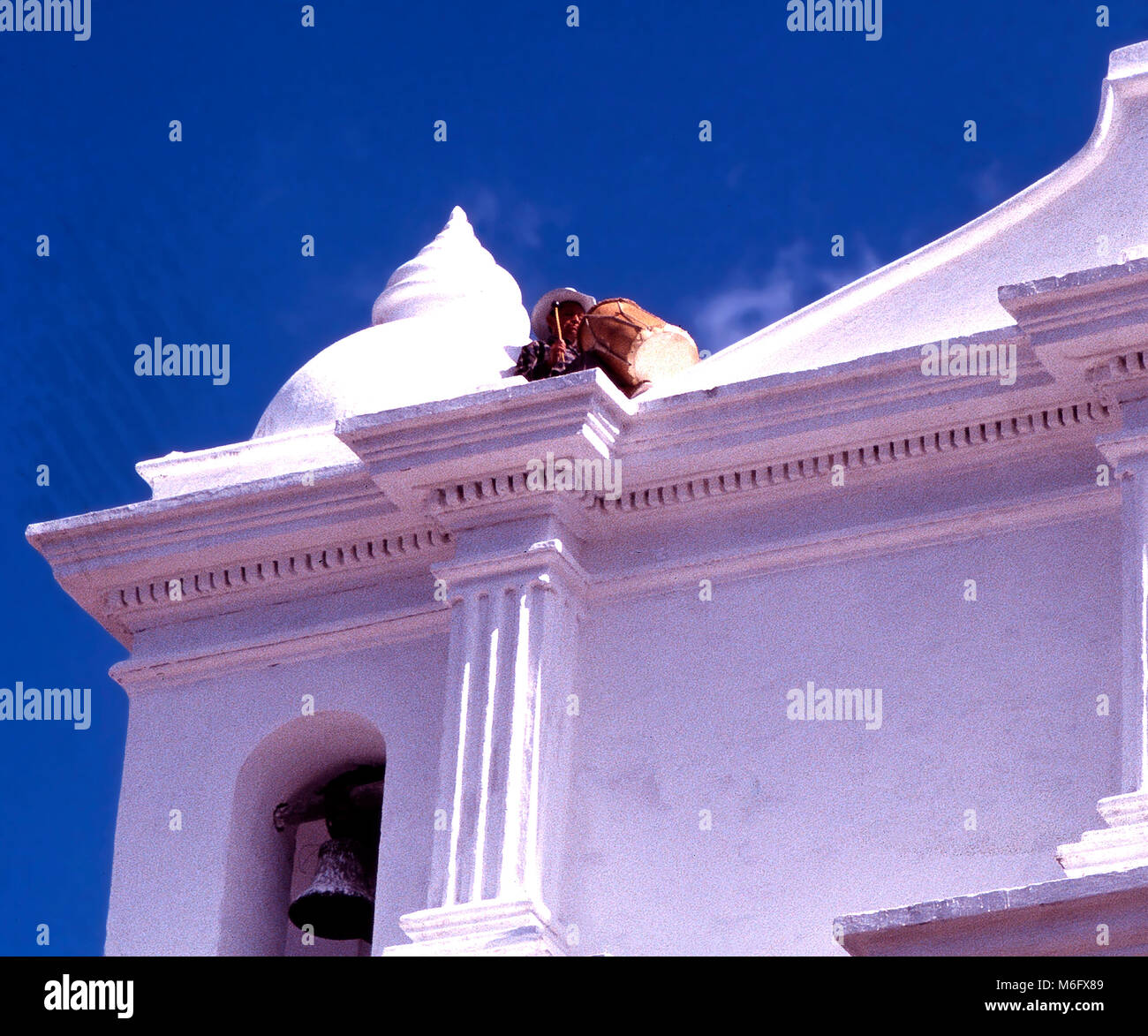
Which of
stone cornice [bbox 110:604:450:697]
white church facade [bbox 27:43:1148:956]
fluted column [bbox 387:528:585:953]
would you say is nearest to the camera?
white church facade [bbox 27:43:1148:956]

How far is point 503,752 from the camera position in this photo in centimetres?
1603

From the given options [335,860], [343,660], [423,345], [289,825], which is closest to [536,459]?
[343,660]

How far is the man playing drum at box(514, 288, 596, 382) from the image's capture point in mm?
16938

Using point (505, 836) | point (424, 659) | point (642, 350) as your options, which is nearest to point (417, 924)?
point (505, 836)

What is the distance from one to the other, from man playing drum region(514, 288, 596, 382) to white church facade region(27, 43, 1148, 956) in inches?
9.8

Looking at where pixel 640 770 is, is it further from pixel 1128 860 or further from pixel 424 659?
pixel 1128 860

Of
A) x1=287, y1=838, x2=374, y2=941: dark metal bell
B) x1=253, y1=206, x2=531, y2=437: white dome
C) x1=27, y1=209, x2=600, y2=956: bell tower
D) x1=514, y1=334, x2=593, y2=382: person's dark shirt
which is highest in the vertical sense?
x1=253, y1=206, x2=531, y2=437: white dome

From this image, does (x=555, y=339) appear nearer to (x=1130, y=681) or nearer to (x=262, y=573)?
(x=262, y=573)

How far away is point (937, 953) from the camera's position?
45.4ft

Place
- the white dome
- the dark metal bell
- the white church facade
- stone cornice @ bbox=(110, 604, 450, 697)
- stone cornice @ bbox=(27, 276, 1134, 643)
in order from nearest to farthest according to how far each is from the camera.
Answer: the white church facade → stone cornice @ bbox=(27, 276, 1134, 643) → the dark metal bell → stone cornice @ bbox=(110, 604, 450, 697) → the white dome

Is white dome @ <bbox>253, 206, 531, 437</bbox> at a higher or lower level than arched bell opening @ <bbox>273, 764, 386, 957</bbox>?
higher

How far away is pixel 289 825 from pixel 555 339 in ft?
8.42

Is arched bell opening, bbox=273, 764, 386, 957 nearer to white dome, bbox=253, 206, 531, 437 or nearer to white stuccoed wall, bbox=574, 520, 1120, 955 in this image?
white stuccoed wall, bbox=574, 520, 1120, 955

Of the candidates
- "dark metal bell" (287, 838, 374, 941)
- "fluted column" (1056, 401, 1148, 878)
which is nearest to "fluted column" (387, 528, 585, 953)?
"dark metal bell" (287, 838, 374, 941)
